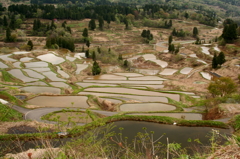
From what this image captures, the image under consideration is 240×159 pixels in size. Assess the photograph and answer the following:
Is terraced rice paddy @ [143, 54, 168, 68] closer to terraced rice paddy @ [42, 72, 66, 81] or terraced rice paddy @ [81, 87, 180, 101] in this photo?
terraced rice paddy @ [81, 87, 180, 101]

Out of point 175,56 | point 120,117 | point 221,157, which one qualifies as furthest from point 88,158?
point 175,56

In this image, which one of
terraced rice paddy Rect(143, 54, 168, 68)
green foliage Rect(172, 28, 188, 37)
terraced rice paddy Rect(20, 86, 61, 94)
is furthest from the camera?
green foliage Rect(172, 28, 188, 37)

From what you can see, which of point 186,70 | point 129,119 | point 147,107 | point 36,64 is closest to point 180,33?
point 186,70

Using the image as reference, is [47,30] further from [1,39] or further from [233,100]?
[233,100]

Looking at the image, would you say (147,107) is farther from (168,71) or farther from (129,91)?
(168,71)

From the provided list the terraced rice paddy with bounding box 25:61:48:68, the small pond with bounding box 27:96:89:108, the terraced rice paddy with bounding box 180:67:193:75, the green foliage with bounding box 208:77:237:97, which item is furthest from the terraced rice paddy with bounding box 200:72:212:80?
the terraced rice paddy with bounding box 25:61:48:68

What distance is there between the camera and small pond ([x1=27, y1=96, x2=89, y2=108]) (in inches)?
795

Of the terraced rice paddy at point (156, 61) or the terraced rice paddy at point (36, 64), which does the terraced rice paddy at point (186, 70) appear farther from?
the terraced rice paddy at point (36, 64)

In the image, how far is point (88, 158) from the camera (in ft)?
20.8

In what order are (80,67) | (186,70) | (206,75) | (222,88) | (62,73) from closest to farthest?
(222,88), (62,73), (206,75), (186,70), (80,67)

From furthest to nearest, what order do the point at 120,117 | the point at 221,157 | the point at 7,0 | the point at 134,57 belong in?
the point at 7,0 < the point at 134,57 < the point at 120,117 < the point at 221,157

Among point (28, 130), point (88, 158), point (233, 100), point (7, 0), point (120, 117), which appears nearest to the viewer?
point (88, 158)

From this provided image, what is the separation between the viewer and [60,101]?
21.1m

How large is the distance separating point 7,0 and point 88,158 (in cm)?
20663
